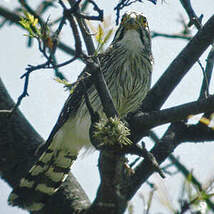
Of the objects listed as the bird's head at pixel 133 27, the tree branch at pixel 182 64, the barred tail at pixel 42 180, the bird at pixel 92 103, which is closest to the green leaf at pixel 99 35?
the tree branch at pixel 182 64

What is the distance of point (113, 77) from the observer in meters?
5.00

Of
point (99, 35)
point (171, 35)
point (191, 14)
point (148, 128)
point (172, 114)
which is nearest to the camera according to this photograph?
point (99, 35)

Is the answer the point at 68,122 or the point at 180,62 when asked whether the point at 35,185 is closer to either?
the point at 68,122

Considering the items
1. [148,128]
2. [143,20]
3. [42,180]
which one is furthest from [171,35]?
[42,180]

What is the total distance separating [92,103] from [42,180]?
2.98 feet

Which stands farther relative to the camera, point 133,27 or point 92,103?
point 133,27

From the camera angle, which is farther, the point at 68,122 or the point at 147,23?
the point at 147,23

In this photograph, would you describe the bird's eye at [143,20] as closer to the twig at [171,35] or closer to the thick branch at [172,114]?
the twig at [171,35]

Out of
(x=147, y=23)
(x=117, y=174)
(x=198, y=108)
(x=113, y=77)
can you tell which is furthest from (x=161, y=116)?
(x=147, y=23)

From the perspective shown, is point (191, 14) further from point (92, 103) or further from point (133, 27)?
point (133, 27)

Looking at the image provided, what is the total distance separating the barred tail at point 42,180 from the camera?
4227 millimetres

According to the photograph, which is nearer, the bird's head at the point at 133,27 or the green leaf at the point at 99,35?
the green leaf at the point at 99,35

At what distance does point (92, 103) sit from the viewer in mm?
4867

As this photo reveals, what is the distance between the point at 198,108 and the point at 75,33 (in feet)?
3.08
